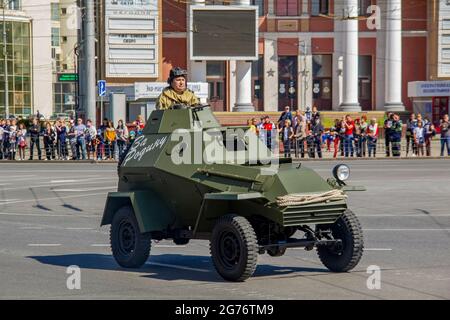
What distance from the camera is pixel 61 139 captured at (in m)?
44.0

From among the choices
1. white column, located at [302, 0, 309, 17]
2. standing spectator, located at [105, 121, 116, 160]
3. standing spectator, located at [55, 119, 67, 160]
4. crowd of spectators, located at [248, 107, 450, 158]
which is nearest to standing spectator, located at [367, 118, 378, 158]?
crowd of spectators, located at [248, 107, 450, 158]

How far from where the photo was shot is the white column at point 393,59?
70562 millimetres

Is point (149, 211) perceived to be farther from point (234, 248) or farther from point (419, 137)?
point (419, 137)

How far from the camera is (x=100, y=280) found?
1301 cm

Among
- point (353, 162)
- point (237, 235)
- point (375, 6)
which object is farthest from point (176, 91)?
point (375, 6)

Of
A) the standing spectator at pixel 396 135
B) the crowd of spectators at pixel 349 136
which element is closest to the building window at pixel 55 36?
the crowd of spectators at pixel 349 136

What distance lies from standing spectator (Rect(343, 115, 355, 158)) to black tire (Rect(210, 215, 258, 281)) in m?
30.4

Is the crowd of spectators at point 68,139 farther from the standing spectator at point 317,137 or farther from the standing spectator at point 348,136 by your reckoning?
the standing spectator at point 348,136

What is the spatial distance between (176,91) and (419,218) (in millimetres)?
7922

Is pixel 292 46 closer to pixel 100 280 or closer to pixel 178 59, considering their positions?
pixel 178 59

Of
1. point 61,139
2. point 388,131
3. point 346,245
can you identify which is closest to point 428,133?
point 388,131

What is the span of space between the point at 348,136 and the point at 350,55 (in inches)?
1111

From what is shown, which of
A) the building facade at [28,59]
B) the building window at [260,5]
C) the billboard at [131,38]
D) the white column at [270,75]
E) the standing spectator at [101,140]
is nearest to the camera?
the standing spectator at [101,140]

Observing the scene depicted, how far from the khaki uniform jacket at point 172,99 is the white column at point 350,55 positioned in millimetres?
55687
